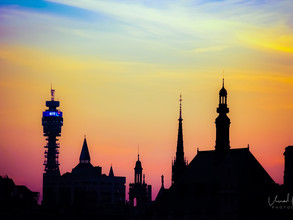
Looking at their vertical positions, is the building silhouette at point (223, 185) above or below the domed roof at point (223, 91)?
below

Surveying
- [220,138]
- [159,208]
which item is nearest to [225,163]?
[220,138]

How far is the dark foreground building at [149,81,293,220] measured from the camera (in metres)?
176

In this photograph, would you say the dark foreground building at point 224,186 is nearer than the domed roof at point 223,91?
Yes

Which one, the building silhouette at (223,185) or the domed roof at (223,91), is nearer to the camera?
the building silhouette at (223,185)

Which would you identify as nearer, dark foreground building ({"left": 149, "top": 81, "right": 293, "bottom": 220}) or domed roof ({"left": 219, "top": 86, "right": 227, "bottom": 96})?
dark foreground building ({"left": 149, "top": 81, "right": 293, "bottom": 220})

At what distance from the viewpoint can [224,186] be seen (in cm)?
18050

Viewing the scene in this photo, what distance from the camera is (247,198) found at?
585 feet

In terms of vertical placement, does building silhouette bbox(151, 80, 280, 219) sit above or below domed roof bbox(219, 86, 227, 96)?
below

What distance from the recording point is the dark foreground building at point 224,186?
176500 mm

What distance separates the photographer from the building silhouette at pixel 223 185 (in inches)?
6964

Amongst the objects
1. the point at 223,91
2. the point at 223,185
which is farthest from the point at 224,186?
the point at 223,91

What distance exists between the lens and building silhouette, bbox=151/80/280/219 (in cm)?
17688

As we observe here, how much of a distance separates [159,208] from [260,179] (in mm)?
27045

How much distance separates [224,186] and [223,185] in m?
0.26
